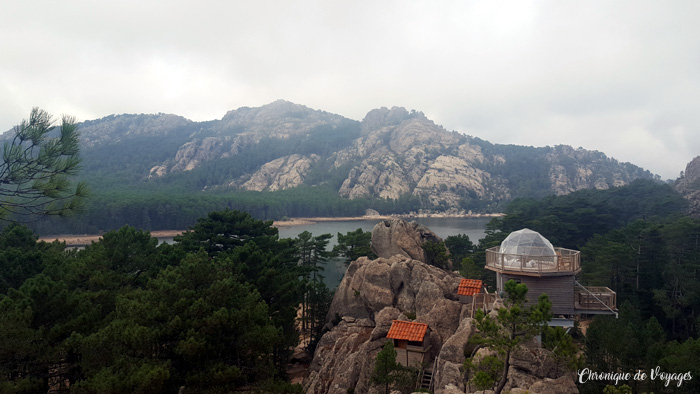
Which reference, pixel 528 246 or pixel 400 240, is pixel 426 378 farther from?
pixel 400 240

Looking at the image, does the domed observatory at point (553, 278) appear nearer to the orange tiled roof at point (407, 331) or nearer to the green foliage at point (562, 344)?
the green foliage at point (562, 344)

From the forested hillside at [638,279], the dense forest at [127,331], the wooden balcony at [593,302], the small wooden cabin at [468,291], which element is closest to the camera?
the dense forest at [127,331]

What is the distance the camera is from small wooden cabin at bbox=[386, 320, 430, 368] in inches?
642

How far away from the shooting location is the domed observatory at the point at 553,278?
13867mm

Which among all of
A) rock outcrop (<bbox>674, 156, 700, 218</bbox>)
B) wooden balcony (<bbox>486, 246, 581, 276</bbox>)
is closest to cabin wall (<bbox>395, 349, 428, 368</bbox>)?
wooden balcony (<bbox>486, 246, 581, 276</bbox>)

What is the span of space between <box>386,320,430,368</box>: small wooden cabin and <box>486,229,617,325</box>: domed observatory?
436cm

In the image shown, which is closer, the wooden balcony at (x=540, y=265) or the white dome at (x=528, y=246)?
the wooden balcony at (x=540, y=265)

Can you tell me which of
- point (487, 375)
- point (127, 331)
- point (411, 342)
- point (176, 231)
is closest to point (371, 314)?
point (411, 342)

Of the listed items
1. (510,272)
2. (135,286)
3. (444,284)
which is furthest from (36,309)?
(444,284)

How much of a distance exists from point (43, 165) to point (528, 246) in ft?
53.3

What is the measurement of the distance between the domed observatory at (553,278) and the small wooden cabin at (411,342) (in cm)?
436

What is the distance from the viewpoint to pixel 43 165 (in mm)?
10914

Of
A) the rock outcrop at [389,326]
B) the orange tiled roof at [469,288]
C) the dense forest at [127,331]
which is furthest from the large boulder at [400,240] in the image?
the dense forest at [127,331]

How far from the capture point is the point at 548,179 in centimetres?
19025
